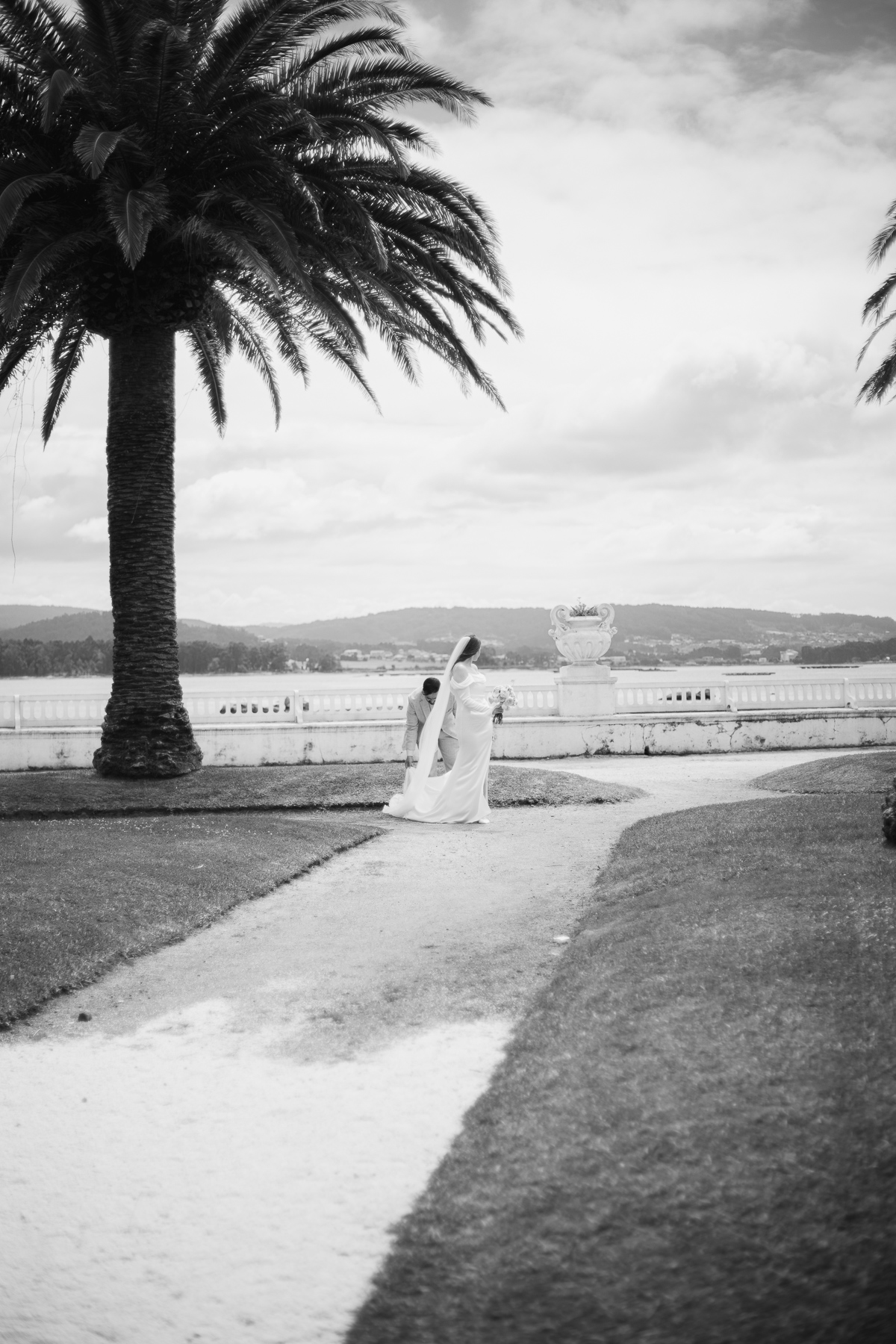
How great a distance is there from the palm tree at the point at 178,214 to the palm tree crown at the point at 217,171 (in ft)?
0.09

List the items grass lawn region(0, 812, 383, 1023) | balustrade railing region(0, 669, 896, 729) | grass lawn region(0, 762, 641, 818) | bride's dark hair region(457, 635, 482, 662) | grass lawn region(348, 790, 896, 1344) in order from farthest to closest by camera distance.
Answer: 1. balustrade railing region(0, 669, 896, 729)
2. grass lawn region(0, 762, 641, 818)
3. bride's dark hair region(457, 635, 482, 662)
4. grass lawn region(0, 812, 383, 1023)
5. grass lawn region(348, 790, 896, 1344)

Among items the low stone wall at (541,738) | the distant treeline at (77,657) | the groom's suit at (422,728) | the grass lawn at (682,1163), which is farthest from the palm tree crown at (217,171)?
the distant treeline at (77,657)

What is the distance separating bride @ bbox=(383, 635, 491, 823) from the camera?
11977 millimetres

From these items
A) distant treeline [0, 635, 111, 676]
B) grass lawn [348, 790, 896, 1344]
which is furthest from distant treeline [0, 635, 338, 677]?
grass lawn [348, 790, 896, 1344]

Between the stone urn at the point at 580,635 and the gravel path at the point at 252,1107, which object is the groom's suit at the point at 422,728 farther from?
the stone urn at the point at 580,635

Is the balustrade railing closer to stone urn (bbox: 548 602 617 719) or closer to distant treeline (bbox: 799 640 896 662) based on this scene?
stone urn (bbox: 548 602 617 719)

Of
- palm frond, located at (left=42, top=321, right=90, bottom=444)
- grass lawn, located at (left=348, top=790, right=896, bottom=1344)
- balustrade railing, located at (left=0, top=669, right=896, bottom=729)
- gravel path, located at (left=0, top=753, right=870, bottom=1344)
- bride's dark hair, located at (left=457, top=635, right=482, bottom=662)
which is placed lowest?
gravel path, located at (left=0, top=753, right=870, bottom=1344)

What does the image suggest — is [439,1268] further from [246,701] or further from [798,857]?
[246,701]

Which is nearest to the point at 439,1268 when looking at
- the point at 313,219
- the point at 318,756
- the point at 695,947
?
the point at 695,947

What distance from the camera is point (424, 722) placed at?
1255 cm

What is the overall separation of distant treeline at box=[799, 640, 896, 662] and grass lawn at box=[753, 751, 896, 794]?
25.5m

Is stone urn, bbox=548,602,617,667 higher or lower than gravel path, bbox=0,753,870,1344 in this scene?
higher

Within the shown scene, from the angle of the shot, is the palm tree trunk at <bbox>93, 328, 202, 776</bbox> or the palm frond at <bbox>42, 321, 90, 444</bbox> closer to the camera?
the palm tree trunk at <bbox>93, 328, 202, 776</bbox>

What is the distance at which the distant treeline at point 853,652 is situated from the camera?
3994cm
